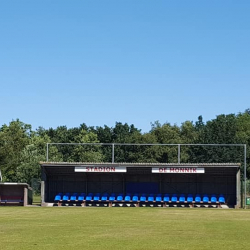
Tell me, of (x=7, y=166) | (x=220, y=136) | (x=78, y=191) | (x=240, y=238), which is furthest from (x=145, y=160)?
(x=240, y=238)

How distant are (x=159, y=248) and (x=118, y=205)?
33.6m

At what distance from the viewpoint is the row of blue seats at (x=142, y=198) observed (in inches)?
1913

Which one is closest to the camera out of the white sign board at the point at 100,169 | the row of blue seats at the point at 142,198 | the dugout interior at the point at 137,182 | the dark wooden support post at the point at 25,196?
the white sign board at the point at 100,169

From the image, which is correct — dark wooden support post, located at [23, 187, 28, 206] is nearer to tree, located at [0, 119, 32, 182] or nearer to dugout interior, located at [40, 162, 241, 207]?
dugout interior, located at [40, 162, 241, 207]

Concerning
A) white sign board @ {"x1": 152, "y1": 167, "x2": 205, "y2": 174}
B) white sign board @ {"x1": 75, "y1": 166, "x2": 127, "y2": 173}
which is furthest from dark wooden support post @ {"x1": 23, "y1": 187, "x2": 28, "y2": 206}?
white sign board @ {"x1": 152, "y1": 167, "x2": 205, "y2": 174}

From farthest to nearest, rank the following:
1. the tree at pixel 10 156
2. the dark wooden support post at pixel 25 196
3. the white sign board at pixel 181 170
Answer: the tree at pixel 10 156
the dark wooden support post at pixel 25 196
the white sign board at pixel 181 170

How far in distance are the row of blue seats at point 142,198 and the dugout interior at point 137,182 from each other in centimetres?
89

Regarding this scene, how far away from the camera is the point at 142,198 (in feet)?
161

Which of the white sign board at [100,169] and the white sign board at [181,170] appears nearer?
the white sign board at [181,170]

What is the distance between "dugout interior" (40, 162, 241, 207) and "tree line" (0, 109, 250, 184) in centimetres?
2835

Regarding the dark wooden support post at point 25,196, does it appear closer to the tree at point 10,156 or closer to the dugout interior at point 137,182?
the dugout interior at point 137,182

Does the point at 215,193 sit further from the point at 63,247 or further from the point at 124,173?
the point at 63,247

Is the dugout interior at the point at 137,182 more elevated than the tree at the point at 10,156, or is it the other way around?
the tree at the point at 10,156

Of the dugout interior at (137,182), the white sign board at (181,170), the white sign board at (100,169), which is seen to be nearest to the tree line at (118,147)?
the dugout interior at (137,182)
